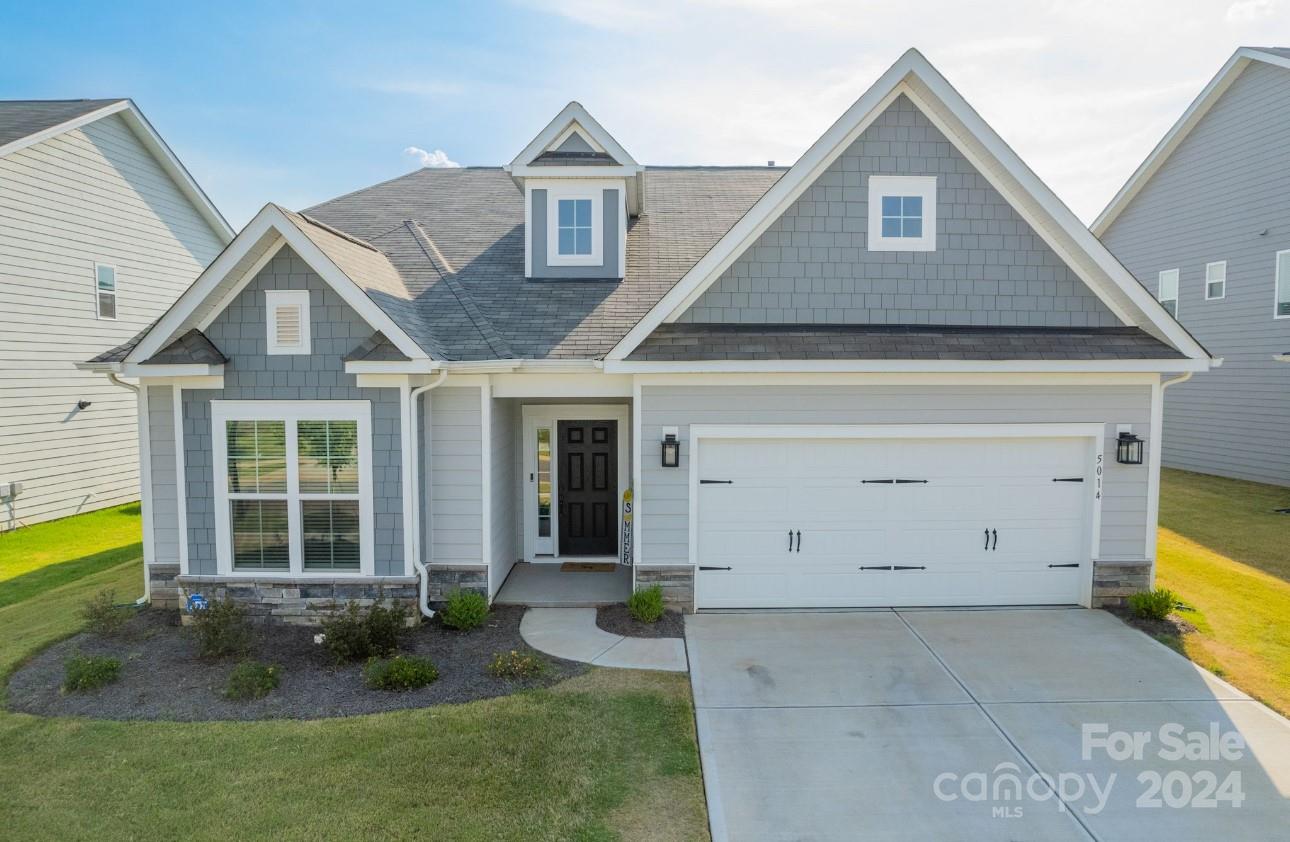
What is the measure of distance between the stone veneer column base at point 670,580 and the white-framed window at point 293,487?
124 inches

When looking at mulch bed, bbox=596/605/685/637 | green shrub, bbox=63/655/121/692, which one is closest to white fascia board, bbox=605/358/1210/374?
mulch bed, bbox=596/605/685/637

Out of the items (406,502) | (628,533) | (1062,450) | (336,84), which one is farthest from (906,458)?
(336,84)

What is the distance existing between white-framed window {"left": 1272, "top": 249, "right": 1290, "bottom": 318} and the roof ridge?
677 inches

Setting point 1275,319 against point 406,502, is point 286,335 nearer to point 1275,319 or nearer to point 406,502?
point 406,502

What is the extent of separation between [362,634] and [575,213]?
6.61m

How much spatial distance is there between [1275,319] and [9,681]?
74.0ft

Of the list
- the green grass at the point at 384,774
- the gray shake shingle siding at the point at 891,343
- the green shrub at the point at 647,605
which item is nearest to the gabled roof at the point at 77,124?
the green grass at the point at 384,774

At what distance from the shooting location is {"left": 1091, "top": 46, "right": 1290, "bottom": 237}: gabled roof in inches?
619

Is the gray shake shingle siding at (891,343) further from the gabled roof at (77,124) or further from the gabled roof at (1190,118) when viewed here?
the gabled roof at (77,124)

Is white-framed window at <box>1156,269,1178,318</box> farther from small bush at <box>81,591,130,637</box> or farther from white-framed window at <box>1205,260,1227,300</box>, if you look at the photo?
small bush at <box>81,591,130,637</box>

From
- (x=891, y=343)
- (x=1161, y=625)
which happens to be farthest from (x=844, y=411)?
(x=1161, y=625)

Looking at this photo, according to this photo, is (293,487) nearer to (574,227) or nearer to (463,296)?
(463,296)

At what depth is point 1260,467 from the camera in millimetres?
16125

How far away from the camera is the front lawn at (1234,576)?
7.11m
